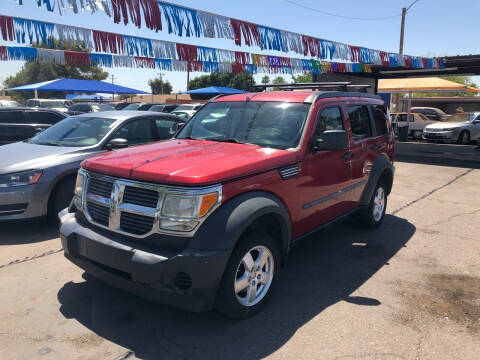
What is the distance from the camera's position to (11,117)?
27.6ft

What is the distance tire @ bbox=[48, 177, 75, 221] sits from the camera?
527 centimetres

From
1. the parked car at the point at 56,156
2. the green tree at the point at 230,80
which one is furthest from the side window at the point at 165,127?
the green tree at the point at 230,80

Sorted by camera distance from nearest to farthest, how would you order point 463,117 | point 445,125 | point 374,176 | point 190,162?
point 190,162 < point 374,176 < point 445,125 < point 463,117

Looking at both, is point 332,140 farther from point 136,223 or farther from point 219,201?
point 136,223

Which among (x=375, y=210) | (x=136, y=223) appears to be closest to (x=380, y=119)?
(x=375, y=210)

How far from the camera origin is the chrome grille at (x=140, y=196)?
292cm

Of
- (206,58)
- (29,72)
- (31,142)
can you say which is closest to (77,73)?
(29,72)

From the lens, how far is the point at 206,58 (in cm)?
1014

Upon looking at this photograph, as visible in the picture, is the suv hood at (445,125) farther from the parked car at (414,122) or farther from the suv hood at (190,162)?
the suv hood at (190,162)

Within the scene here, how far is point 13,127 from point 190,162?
681 centimetres

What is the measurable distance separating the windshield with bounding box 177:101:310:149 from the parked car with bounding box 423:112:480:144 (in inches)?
718

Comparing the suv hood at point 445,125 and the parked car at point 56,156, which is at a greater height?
the parked car at point 56,156

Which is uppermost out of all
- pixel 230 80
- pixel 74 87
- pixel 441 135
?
pixel 230 80

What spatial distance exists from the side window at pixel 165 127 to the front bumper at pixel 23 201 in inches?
86.1
